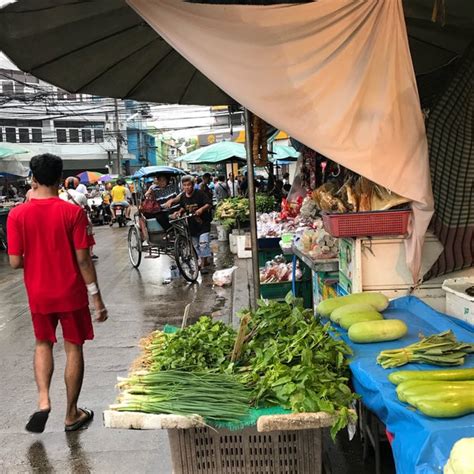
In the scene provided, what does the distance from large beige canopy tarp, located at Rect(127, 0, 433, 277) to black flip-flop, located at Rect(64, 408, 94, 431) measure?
2909mm

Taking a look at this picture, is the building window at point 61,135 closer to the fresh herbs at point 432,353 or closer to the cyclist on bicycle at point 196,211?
the cyclist on bicycle at point 196,211

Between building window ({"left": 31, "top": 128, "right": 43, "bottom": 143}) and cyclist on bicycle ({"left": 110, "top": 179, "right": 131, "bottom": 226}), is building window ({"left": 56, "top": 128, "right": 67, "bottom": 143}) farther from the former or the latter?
cyclist on bicycle ({"left": 110, "top": 179, "right": 131, "bottom": 226})

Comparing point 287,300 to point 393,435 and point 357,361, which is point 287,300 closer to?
point 357,361

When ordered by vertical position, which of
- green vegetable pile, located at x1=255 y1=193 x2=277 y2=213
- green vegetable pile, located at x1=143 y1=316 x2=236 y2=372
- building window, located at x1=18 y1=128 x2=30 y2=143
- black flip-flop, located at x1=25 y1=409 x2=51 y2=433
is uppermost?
building window, located at x1=18 y1=128 x2=30 y2=143

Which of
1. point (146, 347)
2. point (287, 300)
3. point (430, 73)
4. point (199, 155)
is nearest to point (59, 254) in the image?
point (146, 347)

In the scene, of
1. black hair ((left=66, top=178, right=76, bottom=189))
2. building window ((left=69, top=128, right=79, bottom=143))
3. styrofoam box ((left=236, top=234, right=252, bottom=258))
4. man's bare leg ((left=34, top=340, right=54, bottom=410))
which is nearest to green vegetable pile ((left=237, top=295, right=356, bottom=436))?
man's bare leg ((left=34, top=340, right=54, bottom=410))

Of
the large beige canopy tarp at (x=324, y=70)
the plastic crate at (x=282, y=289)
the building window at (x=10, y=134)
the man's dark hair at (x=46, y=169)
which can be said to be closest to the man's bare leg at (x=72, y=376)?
the man's dark hair at (x=46, y=169)

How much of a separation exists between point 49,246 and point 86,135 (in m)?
50.5

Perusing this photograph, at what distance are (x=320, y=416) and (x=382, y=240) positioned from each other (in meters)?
1.82

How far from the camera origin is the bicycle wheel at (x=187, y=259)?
34.3 feet

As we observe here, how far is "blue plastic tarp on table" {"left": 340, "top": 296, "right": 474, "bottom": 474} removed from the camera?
6.82ft

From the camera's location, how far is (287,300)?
3.71 m

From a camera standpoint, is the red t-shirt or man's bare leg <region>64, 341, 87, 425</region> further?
man's bare leg <region>64, 341, 87, 425</region>

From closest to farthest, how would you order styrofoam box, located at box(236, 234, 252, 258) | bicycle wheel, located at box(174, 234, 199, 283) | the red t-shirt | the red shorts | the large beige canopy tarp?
1. the large beige canopy tarp
2. the red t-shirt
3. the red shorts
4. bicycle wheel, located at box(174, 234, 199, 283)
5. styrofoam box, located at box(236, 234, 252, 258)
